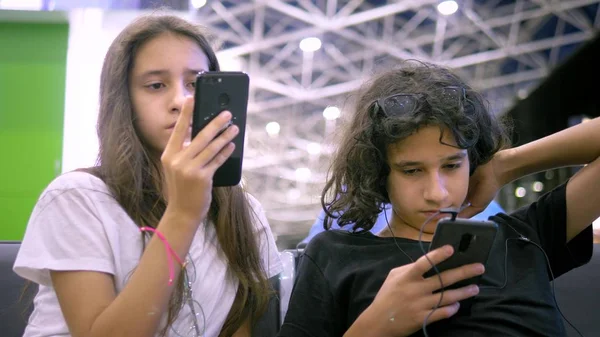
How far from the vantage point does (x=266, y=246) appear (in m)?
1.70

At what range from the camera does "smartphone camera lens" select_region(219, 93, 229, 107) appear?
1259 mm

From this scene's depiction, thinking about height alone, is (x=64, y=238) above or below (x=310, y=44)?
below

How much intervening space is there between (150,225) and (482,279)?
2.33 ft

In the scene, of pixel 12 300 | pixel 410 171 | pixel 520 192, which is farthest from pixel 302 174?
pixel 410 171

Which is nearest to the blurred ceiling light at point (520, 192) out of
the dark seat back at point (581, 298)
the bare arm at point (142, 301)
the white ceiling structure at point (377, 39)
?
the white ceiling structure at point (377, 39)

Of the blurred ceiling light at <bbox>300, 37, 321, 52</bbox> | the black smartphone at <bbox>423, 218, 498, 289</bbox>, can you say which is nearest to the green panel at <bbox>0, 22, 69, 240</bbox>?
the black smartphone at <bbox>423, 218, 498, 289</bbox>

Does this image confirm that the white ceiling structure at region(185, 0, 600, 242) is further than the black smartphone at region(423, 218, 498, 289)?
Yes

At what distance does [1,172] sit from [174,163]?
8.21ft

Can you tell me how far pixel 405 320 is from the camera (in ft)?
4.50

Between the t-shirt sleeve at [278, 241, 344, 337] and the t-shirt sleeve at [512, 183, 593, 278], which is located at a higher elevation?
the t-shirt sleeve at [512, 183, 593, 278]

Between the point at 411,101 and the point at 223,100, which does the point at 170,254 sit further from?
the point at 411,101

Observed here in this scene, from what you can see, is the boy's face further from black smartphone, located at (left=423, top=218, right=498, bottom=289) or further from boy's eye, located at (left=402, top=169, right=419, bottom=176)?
black smartphone, located at (left=423, top=218, right=498, bottom=289)

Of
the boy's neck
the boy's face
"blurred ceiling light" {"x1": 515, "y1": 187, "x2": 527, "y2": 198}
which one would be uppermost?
the boy's face

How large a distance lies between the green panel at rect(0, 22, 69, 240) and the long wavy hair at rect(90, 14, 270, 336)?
2.02 metres
